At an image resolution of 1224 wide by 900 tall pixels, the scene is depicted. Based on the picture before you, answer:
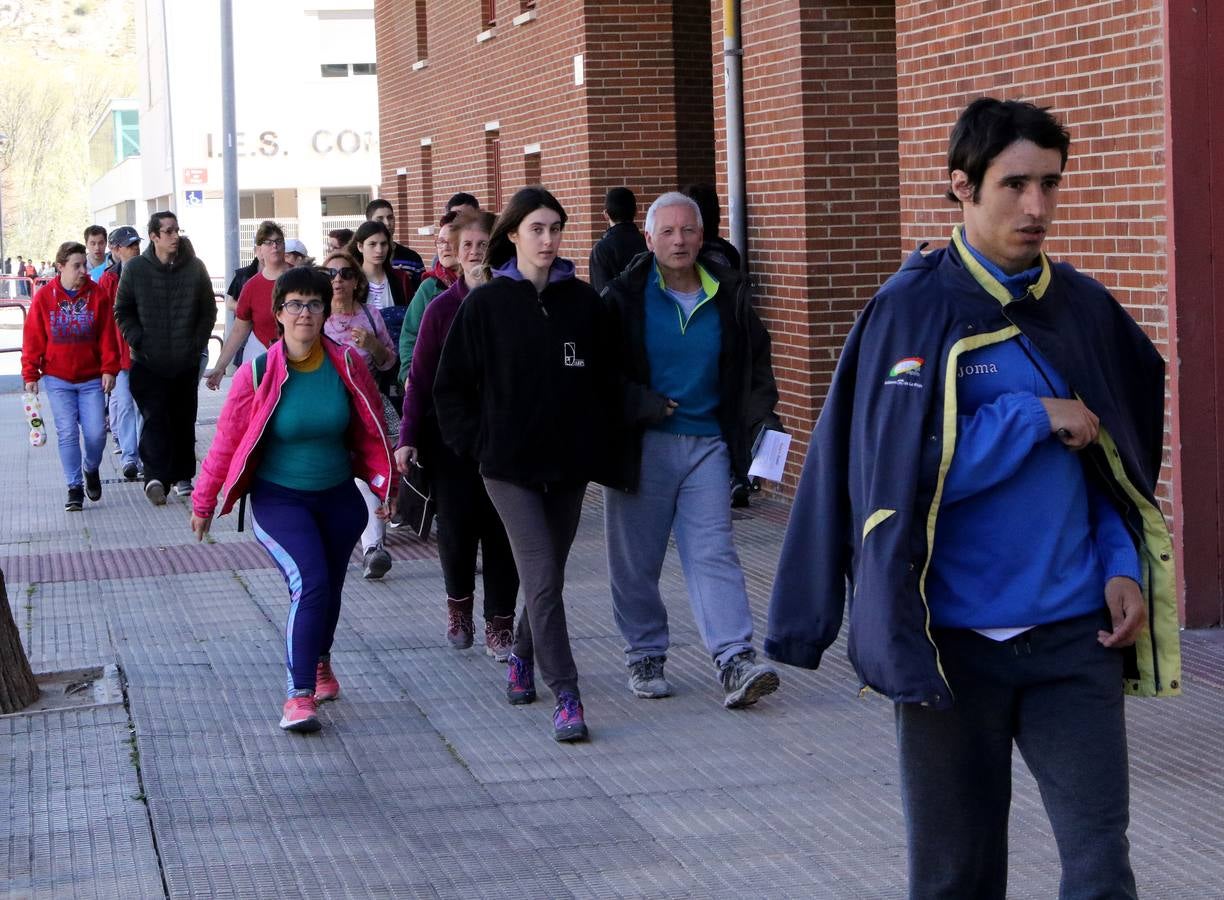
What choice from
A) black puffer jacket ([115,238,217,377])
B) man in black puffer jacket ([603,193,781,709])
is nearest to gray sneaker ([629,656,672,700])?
man in black puffer jacket ([603,193,781,709])

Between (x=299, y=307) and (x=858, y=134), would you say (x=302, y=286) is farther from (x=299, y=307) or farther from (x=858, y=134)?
(x=858, y=134)

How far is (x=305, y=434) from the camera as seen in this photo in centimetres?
704

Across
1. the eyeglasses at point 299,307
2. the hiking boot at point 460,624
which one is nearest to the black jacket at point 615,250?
the hiking boot at point 460,624

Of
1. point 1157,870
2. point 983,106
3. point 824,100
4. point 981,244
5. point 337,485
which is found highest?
point 824,100

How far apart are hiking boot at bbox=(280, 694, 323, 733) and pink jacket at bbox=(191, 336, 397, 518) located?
0.75 m

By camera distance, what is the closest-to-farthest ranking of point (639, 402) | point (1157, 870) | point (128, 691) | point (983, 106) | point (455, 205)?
point (983, 106) < point (1157, 870) < point (639, 402) < point (128, 691) < point (455, 205)

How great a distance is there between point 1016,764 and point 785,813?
2.90 ft

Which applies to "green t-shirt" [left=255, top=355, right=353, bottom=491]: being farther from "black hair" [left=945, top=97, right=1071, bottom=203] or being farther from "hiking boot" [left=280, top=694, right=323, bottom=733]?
"black hair" [left=945, top=97, right=1071, bottom=203]

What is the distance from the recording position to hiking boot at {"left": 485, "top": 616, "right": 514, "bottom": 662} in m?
8.20

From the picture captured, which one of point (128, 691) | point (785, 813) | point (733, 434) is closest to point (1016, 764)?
point (785, 813)

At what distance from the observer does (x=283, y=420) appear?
7.00 meters

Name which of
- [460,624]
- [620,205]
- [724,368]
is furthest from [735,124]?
[724,368]

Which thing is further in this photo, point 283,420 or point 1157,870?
point 283,420

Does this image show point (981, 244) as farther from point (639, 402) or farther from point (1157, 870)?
point (639, 402)
